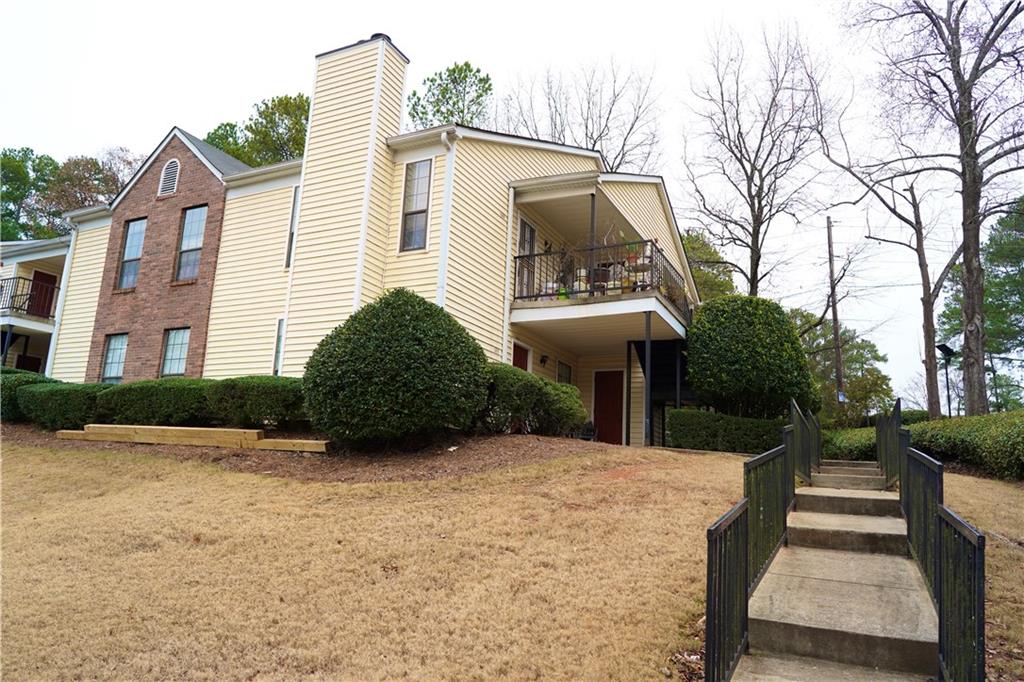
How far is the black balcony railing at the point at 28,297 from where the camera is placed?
19.2 m

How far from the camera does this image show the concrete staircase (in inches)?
143

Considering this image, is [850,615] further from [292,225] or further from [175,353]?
[175,353]

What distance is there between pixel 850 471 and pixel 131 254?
56.2 ft

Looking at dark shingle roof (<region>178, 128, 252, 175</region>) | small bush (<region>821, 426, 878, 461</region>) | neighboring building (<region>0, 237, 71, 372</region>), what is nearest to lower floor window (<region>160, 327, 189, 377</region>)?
dark shingle roof (<region>178, 128, 252, 175</region>)

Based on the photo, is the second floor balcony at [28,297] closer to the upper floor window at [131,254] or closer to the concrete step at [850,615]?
the upper floor window at [131,254]

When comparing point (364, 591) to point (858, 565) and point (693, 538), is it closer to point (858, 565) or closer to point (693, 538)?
point (693, 538)

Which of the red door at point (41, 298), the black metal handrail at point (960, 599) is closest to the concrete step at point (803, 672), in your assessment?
the black metal handrail at point (960, 599)

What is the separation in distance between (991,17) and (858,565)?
18.4 metres

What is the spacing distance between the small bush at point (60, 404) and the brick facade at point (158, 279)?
1.96 meters

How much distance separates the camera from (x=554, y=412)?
441 inches

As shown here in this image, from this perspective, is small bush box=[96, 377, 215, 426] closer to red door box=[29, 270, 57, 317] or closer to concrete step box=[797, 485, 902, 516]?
red door box=[29, 270, 57, 317]

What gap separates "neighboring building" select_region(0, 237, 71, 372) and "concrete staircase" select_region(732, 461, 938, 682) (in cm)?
2019

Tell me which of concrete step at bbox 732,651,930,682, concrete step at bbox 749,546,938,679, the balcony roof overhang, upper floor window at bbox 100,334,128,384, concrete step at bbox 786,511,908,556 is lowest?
concrete step at bbox 732,651,930,682

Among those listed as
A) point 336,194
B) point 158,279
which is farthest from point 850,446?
point 158,279
